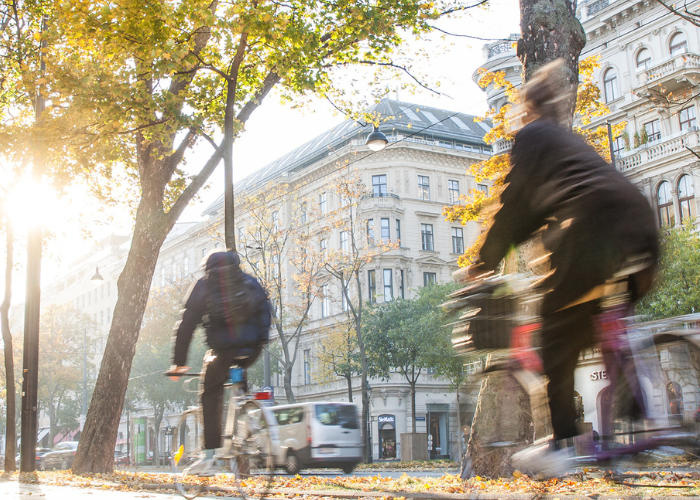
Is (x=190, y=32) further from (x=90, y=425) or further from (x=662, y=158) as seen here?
(x=662, y=158)

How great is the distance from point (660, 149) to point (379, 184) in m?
20.6

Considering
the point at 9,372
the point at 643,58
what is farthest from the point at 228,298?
the point at 643,58

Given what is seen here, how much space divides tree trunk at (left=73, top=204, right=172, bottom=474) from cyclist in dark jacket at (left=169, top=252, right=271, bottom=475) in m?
8.96

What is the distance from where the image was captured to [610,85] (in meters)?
40.5

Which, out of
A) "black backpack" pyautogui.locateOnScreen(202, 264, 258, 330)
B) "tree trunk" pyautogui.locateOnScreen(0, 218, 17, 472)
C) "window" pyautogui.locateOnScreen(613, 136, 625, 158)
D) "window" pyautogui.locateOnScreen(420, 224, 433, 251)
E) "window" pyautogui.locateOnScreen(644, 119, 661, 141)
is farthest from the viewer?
"window" pyautogui.locateOnScreen(420, 224, 433, 251)

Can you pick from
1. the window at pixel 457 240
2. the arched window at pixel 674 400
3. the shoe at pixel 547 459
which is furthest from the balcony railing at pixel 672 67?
the shoe at pixel 547 459

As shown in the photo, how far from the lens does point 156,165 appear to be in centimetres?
1487

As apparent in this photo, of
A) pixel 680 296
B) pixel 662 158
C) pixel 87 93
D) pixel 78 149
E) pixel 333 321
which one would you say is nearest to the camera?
pixel 87 93

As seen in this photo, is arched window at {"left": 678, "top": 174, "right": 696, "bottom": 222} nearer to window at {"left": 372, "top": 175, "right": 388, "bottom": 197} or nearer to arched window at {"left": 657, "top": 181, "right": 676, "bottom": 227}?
arched window at {"left": 657, "top": 181, "right": 676, "bottom": 227}

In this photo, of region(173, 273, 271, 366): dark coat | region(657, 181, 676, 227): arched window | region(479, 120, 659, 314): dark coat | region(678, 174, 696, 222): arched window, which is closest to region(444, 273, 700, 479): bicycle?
region(479, 120, 659, 314): dark coat

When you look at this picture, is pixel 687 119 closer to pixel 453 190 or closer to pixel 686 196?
pixel 686 196

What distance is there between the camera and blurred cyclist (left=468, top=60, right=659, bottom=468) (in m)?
3.24

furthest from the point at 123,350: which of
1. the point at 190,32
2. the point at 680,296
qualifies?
the point at 680,296

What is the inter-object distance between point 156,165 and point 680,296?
20.4 metres
